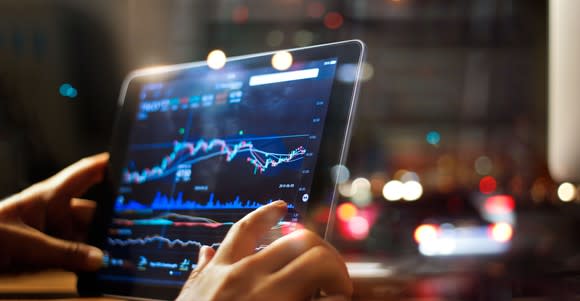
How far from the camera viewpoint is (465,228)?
4371 millimetres

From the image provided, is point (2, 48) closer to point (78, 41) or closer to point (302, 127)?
point (78, 41)

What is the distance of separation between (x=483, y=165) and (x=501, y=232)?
255 inches

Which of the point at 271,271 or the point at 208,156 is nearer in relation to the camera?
the point at 271,271

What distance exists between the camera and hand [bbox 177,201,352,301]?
0.57 metres

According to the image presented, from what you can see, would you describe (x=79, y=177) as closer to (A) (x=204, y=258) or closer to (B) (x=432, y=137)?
(A) (x=204, y=258)

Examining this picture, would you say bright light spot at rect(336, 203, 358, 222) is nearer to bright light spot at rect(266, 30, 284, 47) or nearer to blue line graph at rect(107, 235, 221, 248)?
bright light spot at rect(266, 30, 284, 47)

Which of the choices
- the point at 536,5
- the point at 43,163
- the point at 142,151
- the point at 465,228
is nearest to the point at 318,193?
the point at 142,151

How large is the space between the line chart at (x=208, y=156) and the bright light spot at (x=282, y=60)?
10 centimetres

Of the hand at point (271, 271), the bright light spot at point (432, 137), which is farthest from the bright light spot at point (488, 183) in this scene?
the hand at point (271, 271)

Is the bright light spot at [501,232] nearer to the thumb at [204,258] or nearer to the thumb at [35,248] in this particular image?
the thumb at [35,248]

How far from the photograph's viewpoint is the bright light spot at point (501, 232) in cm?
432

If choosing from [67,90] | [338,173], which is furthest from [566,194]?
[338,173]

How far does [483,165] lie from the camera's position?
1067 centimetres

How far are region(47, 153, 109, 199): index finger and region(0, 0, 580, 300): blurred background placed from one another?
0.44 feet
